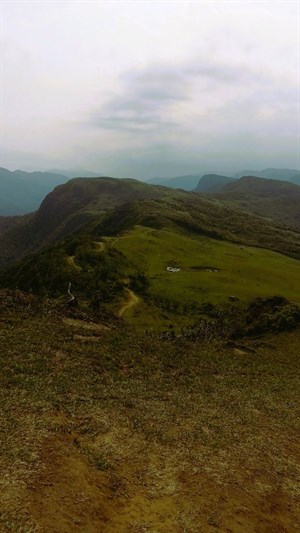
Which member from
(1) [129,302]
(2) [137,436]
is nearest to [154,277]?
(1) [129,302]

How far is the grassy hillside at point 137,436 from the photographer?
1452 centimetres

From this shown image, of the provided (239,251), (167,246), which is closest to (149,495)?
(167,246)

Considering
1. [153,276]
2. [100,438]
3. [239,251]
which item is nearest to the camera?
[100,438]

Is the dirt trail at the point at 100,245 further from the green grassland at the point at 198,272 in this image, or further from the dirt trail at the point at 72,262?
the dirt trail at the point at 72,262

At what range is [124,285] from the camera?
87.6 m

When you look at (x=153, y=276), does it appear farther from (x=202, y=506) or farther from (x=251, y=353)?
(x=202, y=506)

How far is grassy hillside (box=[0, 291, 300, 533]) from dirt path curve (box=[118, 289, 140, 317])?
130ft

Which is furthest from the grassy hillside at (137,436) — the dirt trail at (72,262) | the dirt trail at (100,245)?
the dirt trail at (100,245)

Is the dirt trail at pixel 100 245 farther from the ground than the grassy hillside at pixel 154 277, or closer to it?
farther from the ground

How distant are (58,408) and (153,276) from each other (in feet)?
250

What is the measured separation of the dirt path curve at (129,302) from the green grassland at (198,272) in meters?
1.54

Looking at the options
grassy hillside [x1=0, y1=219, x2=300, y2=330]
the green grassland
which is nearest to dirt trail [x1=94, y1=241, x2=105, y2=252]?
grassy hillside [x1=0, y1=219, x2=300, y2=330]

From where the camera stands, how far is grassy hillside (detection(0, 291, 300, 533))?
1452cm

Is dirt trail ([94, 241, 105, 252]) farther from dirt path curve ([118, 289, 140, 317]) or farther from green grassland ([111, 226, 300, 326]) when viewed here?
dirt path curve ([118, 289, 140, 317])
